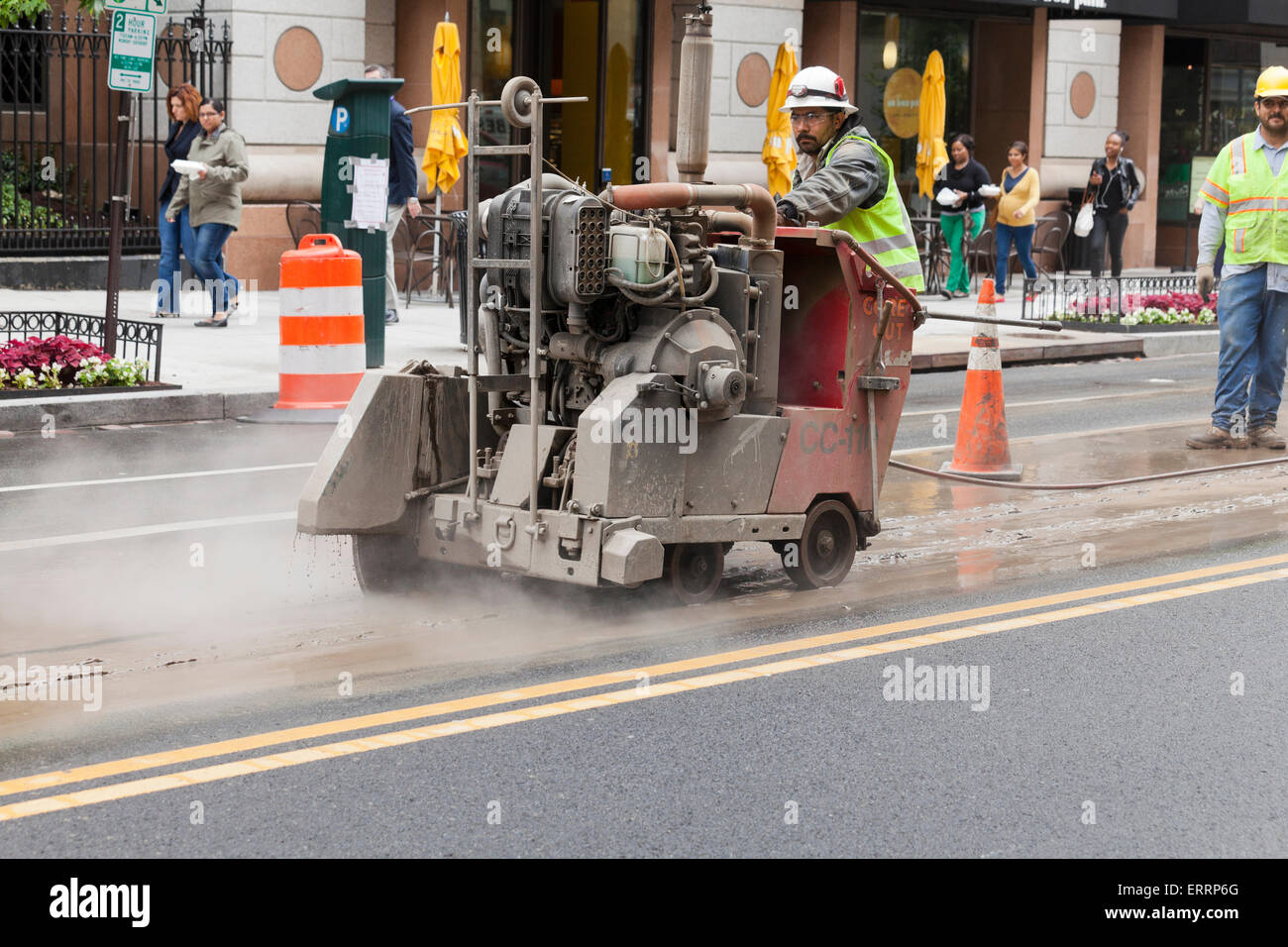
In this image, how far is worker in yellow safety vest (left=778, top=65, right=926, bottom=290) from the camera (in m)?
7.54

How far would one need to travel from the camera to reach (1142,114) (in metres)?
29.3

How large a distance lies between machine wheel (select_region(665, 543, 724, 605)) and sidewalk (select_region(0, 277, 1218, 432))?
20.0 ft

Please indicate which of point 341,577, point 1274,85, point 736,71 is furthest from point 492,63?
point 341,577

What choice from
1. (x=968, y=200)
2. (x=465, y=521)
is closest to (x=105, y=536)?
(x=465, y=521)

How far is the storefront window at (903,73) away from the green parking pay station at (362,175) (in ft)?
43.9

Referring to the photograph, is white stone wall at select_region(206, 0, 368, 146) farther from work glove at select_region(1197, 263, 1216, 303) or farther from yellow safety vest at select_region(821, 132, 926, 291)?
yellow safety vest at select_region(821, 132, 926, 291)

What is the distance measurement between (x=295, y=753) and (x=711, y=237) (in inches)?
114

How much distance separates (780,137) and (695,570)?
15.9m

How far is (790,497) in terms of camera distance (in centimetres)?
716

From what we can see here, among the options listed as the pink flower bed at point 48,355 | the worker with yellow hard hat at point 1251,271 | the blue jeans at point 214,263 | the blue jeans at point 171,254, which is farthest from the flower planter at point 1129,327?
the pink flower bed at point 48,355

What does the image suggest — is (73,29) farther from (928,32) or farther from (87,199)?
(928,32)

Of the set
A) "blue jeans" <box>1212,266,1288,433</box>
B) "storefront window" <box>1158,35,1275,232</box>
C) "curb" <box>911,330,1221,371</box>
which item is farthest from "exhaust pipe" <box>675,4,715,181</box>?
"storefront window" <box>1158,35,1275,232</box>

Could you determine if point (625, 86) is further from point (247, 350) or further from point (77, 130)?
point (247, 350)
